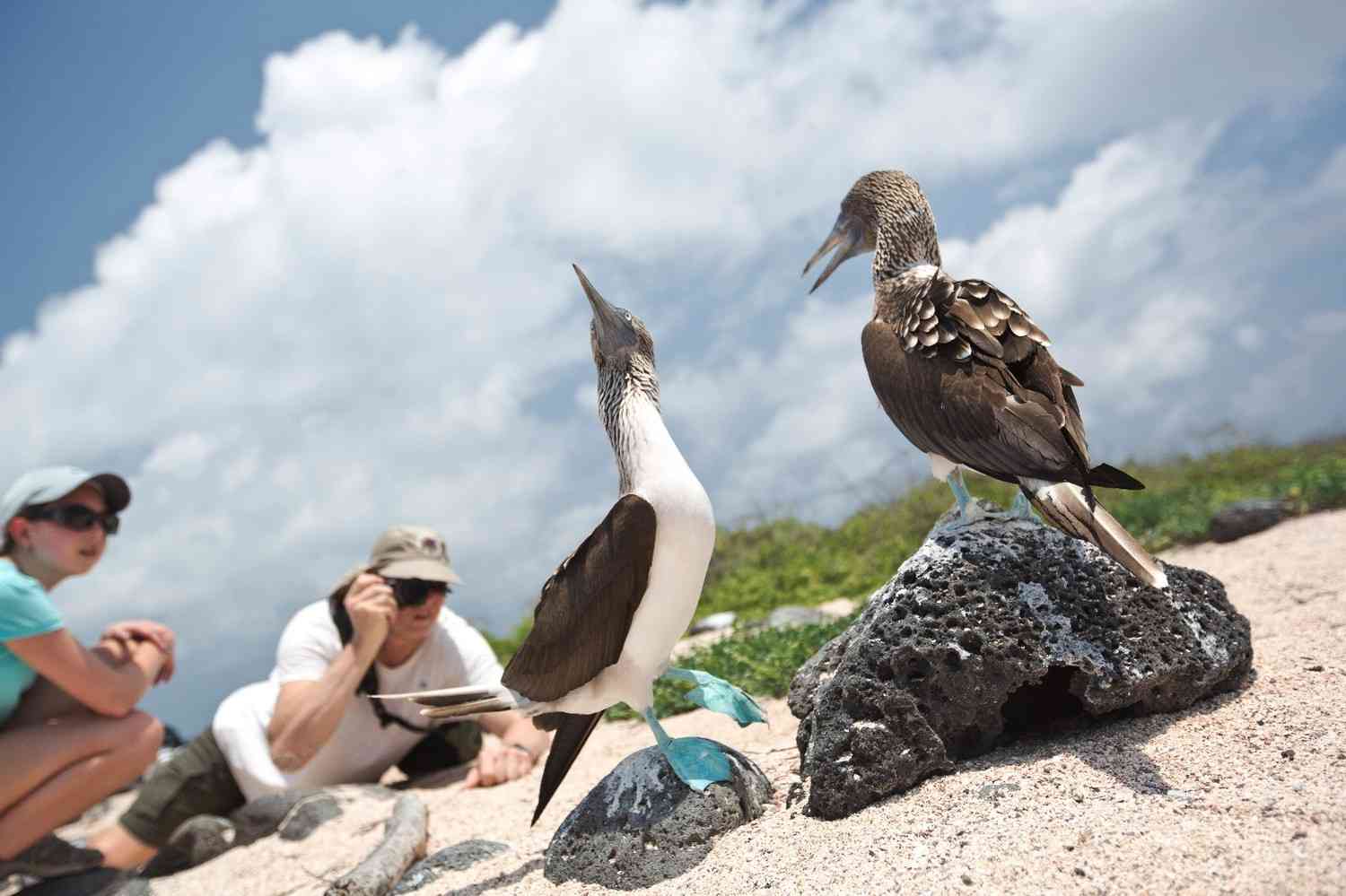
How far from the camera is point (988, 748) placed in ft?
11.5

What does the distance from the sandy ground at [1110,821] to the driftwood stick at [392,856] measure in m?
0.26

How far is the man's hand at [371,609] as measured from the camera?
5770mm

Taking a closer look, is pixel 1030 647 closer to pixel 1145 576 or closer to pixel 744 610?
pixel 1145 576

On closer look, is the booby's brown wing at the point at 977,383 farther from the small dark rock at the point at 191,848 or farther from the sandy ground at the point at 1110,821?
the small dark rock at the point at 191,848

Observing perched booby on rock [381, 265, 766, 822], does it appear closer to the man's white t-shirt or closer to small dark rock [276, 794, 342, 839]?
small dark rock [276, 794, 342, 839]

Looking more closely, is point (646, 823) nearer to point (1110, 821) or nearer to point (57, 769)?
point (1110, 821)

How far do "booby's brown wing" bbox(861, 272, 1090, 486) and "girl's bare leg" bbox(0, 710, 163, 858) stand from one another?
4792 millimetres

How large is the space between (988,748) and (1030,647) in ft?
1.55

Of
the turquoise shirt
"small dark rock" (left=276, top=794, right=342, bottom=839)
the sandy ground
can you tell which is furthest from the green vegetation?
the turquoise shirt

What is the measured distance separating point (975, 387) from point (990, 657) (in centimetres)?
92

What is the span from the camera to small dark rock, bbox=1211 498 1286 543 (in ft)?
28.2

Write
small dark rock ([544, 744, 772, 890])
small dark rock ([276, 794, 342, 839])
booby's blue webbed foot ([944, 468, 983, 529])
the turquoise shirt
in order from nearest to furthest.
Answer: small dark rock ([544, 744, 772, 890]) < booby's blue webbed foot ([944, 468, 983, 529]) < the turquoise shirt < small dark rock ([276, 794, 342, 839])

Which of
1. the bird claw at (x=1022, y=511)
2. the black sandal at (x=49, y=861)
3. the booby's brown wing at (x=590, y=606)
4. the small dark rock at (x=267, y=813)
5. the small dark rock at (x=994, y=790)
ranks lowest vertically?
the black sandal at (x=49, y=861)

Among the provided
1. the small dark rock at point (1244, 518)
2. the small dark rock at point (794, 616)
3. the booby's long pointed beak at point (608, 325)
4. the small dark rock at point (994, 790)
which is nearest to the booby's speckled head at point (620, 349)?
the booby's long pointed beak at point (608, 325)
